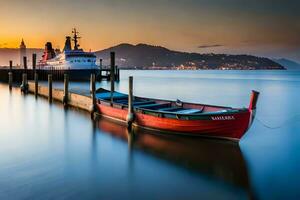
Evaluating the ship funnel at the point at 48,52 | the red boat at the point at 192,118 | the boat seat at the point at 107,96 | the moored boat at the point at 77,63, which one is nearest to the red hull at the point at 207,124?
the red boat at the point at 192,118

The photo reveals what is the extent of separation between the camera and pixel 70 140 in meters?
17.0

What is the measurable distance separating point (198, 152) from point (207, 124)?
1596 millimetres

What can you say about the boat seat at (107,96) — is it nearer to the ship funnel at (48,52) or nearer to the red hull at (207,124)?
the red hull at (207,124)

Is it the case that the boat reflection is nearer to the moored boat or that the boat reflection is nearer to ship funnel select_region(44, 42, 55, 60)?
the moored boat

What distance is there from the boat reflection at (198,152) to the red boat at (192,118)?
0.50 meters

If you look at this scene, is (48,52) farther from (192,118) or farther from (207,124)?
(207,124)

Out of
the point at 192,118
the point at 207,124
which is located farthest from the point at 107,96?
the point at 207,124

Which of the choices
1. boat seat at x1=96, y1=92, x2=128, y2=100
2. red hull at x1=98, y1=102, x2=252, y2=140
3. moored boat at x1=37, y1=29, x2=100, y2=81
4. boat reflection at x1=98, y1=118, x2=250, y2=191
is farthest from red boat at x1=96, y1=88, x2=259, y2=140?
moored boat at x1=37, y1=29, x2=100, y2=81

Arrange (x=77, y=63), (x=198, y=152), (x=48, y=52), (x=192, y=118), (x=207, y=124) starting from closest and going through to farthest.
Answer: (x=198, y=152)
(x=207, y=124)
(x=192, y=118)
(x=77, y=63)
(x=48, y=52)

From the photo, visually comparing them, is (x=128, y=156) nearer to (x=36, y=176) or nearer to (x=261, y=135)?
(x=36, y=176)

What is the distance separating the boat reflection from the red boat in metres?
0.50

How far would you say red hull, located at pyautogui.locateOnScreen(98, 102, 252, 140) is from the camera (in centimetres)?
1387

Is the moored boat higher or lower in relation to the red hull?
higher

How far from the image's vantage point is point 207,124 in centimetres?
1473
